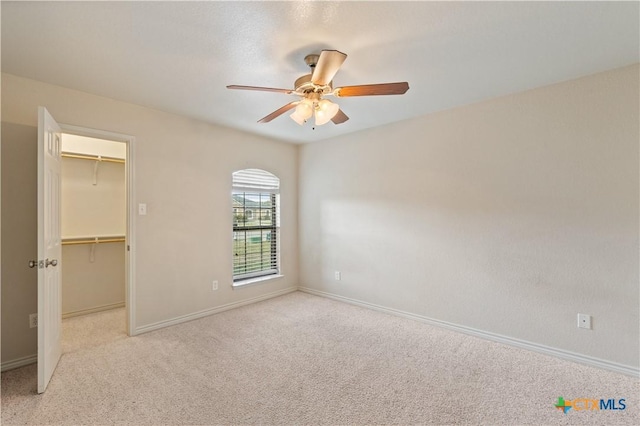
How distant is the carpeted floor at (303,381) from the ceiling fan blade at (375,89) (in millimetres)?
2141

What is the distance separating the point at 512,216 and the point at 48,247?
13.4ft

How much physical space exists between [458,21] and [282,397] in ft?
9.07

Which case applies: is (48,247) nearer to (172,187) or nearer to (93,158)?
(172,187)

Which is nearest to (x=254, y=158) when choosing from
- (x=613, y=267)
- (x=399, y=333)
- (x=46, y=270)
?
(x=46, y=270)

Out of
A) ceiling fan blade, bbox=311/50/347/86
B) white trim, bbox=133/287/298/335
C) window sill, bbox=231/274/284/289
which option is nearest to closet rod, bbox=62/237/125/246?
white trim, bbox=133/287/298/335

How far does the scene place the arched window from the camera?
167 inches

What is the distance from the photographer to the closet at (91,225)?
377 cm

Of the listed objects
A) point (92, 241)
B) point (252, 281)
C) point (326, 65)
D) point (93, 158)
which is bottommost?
point (252, 281)

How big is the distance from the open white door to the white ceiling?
56 cm

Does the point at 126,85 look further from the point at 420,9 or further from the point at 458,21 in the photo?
the point at 458,21

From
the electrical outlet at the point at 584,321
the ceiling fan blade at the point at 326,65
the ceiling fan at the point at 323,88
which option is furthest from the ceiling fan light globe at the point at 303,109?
the electrical outlet at the point at 584,321

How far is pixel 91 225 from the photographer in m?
3.95

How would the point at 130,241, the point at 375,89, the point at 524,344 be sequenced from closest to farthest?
the point at 375,89 → the point at 524,344 → the point at 130,241

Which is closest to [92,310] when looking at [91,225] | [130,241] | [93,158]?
[91,225]
